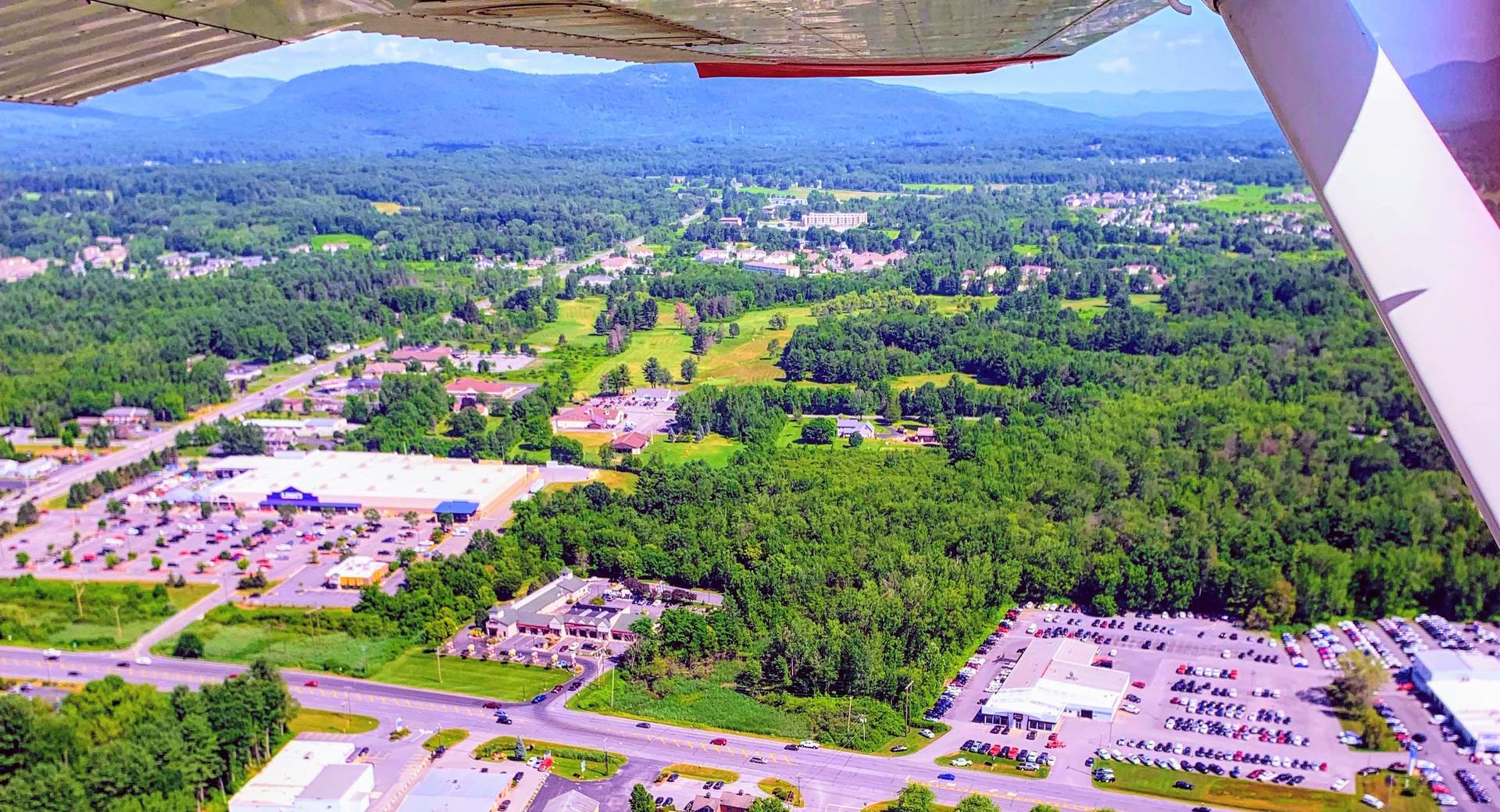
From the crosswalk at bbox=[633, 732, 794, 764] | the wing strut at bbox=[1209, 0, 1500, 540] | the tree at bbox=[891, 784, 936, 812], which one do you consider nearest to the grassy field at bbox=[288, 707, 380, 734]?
the crosswalk at bbox=[633, 732, 794, 764]

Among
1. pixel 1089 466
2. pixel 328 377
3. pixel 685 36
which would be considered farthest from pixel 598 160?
pixel 685 36

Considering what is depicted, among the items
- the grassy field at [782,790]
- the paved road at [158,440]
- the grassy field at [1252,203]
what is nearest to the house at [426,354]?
the paved road at [158,440]

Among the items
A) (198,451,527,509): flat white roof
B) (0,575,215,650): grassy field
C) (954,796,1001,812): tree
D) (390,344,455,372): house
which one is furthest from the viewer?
(390,344,455,372): house

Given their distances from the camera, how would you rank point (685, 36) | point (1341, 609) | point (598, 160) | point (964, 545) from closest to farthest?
point (685, 36), point (1341, 609), point (964, 545), point (598, 160)

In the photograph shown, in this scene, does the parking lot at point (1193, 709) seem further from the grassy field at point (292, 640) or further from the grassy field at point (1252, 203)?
the grassy field at point (1252, 203)

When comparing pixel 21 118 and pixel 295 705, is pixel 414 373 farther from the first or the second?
pixel 21 118

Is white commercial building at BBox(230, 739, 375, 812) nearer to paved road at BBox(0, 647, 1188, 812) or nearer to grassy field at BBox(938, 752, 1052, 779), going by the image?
paved road at BBox(0, 647, 1188, 812)
